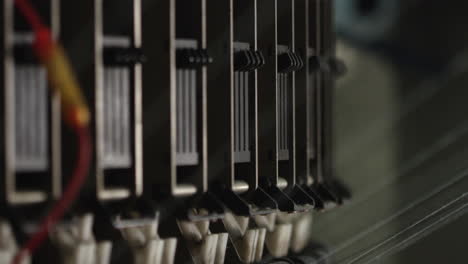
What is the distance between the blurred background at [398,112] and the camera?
1.99m

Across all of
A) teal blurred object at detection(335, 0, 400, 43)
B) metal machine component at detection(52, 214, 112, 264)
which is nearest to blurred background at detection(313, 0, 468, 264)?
teal blurred object at detection(335, 0, 400, 43)

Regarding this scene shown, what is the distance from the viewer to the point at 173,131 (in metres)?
1.34

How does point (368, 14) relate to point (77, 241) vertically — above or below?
above

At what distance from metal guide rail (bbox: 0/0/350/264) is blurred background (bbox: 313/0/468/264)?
344 mm

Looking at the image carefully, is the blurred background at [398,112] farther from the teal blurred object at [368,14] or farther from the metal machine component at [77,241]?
the metal machine component at [77,241]

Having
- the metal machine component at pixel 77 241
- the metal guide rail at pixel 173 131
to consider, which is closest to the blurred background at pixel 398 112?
the metal guide rail at pixel 173 131

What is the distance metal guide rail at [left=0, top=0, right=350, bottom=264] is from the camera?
1.19 metres

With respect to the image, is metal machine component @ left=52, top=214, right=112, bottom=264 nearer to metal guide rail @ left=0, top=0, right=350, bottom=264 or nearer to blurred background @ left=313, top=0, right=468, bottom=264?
metal guide rail @ left=0, top=0, right=350, bottom=264

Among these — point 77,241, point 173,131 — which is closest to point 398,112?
point 173,131

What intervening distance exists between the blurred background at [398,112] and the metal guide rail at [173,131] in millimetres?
344

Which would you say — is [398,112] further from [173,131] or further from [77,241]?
[77,241]

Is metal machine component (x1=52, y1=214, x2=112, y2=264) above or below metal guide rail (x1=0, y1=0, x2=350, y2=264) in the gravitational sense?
below

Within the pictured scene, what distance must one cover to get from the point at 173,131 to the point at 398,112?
1.05 metres

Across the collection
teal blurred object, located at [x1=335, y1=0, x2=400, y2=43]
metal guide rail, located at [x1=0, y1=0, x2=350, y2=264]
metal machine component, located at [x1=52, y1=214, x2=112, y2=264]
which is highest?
teal blurred object, located at [x1=335, y1=0, x2=400, y2=43]
